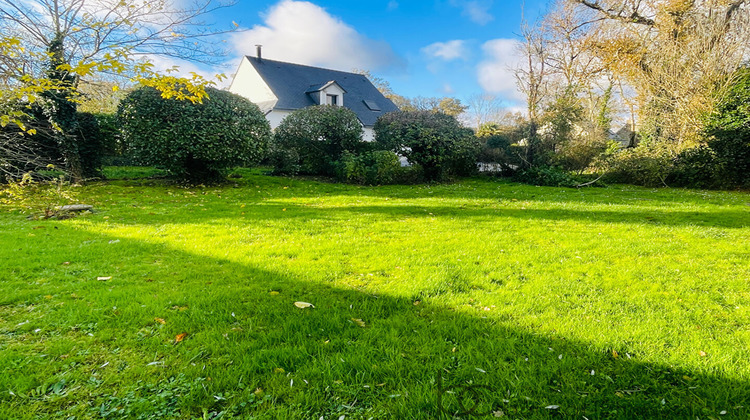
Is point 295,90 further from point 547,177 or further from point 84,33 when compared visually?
point 547,177

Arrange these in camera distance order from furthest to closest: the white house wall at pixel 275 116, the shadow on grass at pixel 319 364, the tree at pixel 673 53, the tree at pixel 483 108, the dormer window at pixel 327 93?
the tree at pixel 483 108, the dormer window at pixel 327 93, the white house wall at pixel 275 116, the tree at pixel 673 53, the shadow on grass at pixel 319 364

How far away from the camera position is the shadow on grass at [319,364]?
1910 mm

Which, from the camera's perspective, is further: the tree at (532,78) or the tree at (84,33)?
the tree at (532,78)

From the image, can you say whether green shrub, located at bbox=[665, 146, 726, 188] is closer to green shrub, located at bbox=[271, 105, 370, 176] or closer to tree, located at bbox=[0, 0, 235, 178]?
green shrub, located at bbox=[271, 105, 370, 176]

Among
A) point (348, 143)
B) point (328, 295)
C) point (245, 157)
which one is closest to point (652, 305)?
point (328, 295)

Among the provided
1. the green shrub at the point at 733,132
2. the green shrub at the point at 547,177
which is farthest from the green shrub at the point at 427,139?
the green shrub at the point at 733,132

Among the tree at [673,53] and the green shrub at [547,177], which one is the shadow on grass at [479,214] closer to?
the green shrub at [547,177]

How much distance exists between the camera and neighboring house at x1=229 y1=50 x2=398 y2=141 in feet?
78.6

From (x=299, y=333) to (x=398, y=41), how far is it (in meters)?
20.6

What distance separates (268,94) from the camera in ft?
80.5

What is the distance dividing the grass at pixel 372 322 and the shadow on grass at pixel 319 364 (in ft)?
0.04

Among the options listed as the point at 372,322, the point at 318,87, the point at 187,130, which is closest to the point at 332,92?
the point at 318,87

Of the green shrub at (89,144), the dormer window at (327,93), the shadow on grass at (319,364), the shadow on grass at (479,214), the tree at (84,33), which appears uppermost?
the dormer window at (327,93)

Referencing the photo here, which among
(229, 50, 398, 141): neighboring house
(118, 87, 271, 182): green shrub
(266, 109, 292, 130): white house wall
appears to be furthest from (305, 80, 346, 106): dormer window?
(118, 87, 271, 182): green shrub
